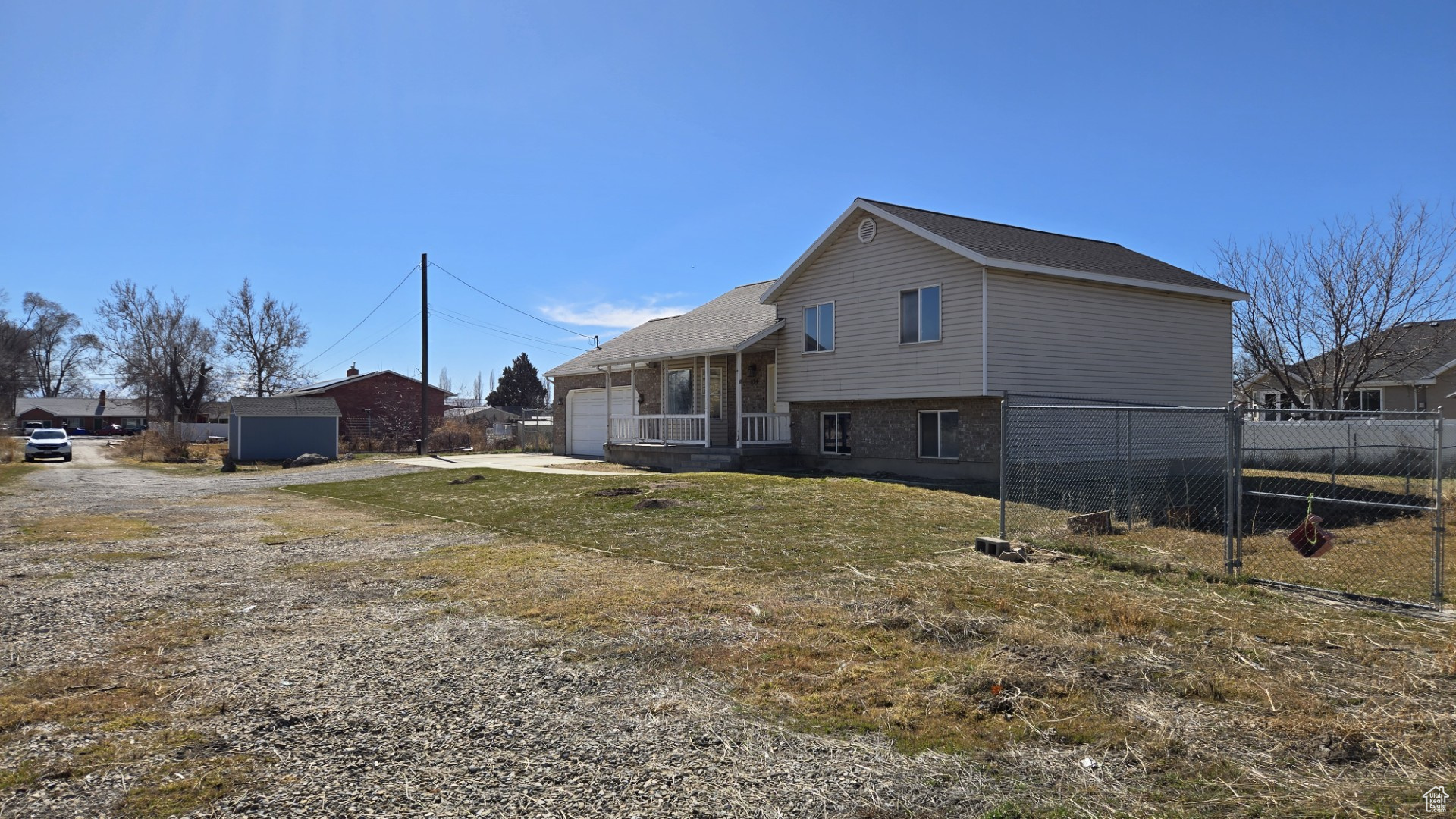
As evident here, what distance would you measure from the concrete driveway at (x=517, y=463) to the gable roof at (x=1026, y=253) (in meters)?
6.67

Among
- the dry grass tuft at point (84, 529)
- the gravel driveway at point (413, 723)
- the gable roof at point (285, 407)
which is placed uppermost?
the gable roof at point (285, 407)

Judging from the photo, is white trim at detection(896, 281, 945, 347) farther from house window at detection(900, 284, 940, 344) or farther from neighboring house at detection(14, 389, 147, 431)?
neighboring house at detection(14, 389, 147, 431)

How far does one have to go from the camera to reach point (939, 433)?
19750 millimetres

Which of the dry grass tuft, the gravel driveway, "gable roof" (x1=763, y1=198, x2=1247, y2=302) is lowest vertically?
the gravel driveway

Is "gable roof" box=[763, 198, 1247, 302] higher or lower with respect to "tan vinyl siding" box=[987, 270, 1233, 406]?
higher

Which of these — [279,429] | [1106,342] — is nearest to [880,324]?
[1106,342]

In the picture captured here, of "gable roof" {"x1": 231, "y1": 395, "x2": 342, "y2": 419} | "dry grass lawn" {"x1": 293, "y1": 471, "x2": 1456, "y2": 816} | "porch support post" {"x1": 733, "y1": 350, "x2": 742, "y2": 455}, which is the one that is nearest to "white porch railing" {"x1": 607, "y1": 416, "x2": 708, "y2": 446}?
"porch support post" {"x1": 733, "y1": 350, "x2": 742, "y2": 455}

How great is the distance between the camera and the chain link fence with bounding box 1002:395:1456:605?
27.7ft

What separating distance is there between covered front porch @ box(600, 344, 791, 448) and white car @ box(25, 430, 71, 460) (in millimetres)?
26497

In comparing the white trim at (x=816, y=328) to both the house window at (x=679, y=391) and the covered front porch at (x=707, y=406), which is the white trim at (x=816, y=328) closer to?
the covered front porch at (x=707, y=406)

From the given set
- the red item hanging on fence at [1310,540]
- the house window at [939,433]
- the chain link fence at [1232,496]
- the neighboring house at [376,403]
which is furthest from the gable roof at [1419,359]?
the neighboring house at [376,403]

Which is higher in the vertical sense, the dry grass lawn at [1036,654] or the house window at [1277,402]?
the house window at [1277,402]

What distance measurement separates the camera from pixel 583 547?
10445 millimetres

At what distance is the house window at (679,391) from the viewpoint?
86.8 ft
